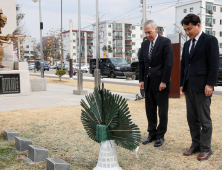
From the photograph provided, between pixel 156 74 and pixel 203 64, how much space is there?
750 millimetres

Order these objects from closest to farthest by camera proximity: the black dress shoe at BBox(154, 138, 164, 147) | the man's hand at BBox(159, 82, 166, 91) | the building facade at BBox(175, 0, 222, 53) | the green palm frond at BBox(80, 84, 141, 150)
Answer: the green palm frond at BBox(80, 84, 141, 150), the man's hand at BBox(159, 82, 166, 91), the black dress shoe at BBox(154, 138, 164, 147), the building facade at BBox(175, 0, 222, 53)

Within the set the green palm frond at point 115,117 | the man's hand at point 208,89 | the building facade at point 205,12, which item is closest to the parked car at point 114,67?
the man's hand at point 208,89

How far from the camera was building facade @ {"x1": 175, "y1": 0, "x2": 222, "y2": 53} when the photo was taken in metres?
57.4

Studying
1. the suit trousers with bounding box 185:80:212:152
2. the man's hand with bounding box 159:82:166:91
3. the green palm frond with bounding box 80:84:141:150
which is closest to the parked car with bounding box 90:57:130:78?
the man's hand with bounding box 159:82:166:91

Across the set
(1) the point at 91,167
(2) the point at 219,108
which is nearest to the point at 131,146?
(1) the point at 91,167

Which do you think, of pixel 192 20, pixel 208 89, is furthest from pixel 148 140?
pixel 192 20

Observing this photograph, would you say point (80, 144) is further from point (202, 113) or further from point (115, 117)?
point (202, 113)

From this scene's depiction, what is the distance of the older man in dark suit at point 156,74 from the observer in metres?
3.89

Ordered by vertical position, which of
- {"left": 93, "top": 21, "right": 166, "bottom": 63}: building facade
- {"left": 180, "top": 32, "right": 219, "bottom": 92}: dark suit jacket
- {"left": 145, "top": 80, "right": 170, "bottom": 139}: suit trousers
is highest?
{"left": 93, "top": 21, "right": 166, "bottom": 63}: building facade

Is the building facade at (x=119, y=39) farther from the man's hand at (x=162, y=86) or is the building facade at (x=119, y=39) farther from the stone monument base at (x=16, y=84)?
the man's hand at (x=162, y=86)

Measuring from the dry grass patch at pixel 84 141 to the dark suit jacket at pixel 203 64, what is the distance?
95 centimetres

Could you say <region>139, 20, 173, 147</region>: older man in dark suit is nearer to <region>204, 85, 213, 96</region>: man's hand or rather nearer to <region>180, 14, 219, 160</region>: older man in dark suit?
<region>180, 14, 219, 160</region>: older man in dark suit

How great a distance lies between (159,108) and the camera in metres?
4.06

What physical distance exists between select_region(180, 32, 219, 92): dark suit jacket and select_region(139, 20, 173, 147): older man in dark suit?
42cm
